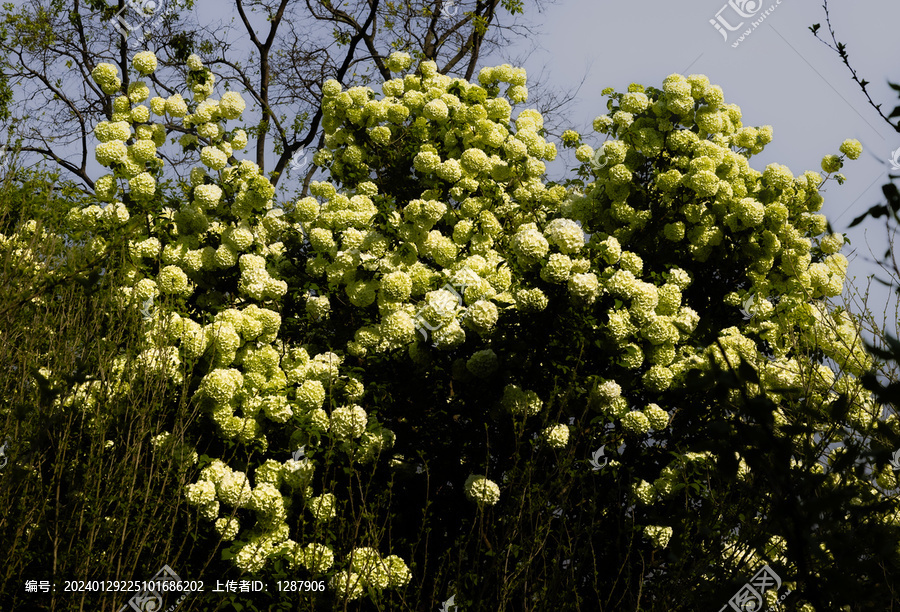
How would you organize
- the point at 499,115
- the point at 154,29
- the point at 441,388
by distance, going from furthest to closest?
the point at 154,29, the point at 499,115, the point at 441,388

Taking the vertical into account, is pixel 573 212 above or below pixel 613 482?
A: above

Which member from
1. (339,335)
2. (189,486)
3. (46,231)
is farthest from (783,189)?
(46,231)

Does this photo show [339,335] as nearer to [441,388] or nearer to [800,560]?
[441,388]

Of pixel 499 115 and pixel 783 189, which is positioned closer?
pixel 783 189

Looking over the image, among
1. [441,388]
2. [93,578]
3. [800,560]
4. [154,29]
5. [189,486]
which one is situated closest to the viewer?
[800,560]

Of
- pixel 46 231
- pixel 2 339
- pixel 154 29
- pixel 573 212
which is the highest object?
pixel 154 29

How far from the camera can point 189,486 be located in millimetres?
4500

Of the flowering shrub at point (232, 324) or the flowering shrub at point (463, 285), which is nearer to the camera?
the flowering shrub at point (232, 324)

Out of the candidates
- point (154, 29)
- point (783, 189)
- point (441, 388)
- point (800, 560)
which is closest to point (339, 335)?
point (441, 388)

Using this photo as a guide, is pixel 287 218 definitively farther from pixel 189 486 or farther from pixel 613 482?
pixel 613 482

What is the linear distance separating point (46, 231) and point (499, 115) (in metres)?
3.69

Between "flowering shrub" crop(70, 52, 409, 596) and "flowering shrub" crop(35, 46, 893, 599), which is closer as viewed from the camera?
"flowering shrub" crop(70, 52, 409, 596)

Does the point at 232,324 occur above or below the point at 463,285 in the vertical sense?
below

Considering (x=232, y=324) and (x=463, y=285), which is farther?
(x=463, y=285)
